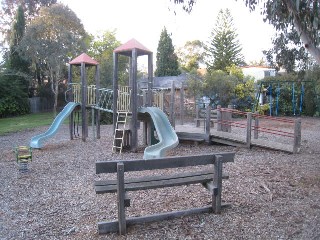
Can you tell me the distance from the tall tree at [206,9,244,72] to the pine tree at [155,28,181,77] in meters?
6.72

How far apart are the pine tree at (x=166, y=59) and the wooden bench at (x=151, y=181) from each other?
142 feet

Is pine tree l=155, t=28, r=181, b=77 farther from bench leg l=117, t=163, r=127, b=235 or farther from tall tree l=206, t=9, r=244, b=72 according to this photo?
bench leg l=117, t=163, r=127, b=235

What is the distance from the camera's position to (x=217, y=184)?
492cm

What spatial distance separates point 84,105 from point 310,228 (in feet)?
37.8

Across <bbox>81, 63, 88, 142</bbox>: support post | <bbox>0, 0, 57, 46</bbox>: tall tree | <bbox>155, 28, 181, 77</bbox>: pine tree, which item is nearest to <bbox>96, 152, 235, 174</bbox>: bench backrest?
<bbox>81, 63, 88, 142</bbox>: support post

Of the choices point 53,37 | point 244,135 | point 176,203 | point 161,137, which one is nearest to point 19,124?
point 53,37

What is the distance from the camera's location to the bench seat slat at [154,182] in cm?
447

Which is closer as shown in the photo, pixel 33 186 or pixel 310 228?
pixel 310 228

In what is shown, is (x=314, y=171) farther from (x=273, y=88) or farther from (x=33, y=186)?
(x=273, y=88)

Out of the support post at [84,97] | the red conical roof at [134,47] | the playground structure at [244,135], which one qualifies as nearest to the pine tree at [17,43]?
the support post at [84,97]

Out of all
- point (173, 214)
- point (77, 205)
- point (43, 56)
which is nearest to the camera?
point (173, 214)

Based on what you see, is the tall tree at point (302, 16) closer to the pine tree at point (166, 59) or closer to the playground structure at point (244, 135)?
the playground structure at point (244, 135)

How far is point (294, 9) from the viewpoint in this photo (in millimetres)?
6426

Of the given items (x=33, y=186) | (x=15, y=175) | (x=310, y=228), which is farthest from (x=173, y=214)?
(x=15, y=175)
